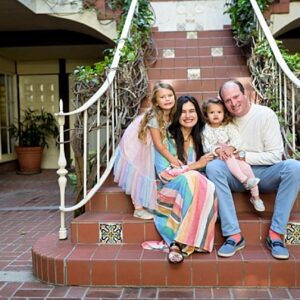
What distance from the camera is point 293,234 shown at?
240 centimetres

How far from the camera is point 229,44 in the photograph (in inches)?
196

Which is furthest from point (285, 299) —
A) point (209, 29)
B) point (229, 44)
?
point (209, 29)

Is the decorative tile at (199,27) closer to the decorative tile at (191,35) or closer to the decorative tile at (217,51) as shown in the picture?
the decorative tile at (191,35)

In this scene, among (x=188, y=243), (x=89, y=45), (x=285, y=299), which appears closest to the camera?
(x=285, y=299)

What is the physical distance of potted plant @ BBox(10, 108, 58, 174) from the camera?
7.33 metres

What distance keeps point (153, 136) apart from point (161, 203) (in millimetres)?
428

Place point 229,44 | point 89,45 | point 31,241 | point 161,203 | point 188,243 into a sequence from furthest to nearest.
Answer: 1. point 89,45
2. point 229,44
3. point 31,241
4. point 161,203
5. point 188,243

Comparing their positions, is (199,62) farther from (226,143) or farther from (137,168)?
(137,168)

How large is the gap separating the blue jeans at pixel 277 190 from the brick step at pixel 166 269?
0.58 feet

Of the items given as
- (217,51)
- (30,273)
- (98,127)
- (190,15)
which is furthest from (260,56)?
(30,273)

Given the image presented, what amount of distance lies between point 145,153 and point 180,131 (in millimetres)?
281

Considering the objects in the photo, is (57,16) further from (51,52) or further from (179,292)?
(179,292)

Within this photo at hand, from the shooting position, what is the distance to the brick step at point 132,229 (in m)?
2.42

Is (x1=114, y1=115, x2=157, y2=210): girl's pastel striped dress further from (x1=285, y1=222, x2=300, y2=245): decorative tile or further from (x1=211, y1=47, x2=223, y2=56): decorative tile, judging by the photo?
(x1=211, y1=47, x2=223, y2=56): decorative tile
